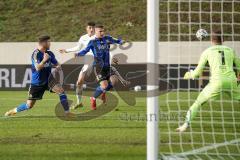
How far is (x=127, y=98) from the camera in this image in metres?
16.6

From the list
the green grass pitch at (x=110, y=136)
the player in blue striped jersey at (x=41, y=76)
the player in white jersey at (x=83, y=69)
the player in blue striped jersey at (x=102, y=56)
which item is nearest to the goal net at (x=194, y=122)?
the green grass pitch at (x=110, y=136)

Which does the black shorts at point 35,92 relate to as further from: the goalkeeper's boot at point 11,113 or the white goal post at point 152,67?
the white goal post at point 152,67

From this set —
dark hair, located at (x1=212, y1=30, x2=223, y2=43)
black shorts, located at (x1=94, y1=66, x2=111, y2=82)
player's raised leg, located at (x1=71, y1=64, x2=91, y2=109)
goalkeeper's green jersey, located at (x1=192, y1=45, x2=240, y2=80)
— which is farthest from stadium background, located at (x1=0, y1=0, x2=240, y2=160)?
black shorts, located at (x1=94, y1=66, x2=111, y2=82)

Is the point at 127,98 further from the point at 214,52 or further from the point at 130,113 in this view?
the point at 214,52

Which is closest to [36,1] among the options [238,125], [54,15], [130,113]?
[54,15]

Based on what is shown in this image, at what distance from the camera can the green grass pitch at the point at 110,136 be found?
7.57 metres

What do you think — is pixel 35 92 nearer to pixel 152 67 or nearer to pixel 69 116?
pixel 69 116

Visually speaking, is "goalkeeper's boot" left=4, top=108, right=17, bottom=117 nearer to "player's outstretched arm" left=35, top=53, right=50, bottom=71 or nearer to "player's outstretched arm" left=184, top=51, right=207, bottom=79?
"player's outstretched arm" left=35, top=53, right=50, bottom=71

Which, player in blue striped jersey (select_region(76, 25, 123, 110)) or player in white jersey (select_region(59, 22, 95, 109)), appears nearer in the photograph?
player in blue striped jersey (select_region(76, 25, 123, 110))

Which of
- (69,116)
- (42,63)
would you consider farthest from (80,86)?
(42,63)

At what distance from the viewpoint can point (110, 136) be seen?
905 centimetres

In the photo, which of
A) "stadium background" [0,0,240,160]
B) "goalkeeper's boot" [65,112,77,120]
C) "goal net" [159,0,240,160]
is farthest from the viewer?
"goalkeeper's boot" [65,112,77,120]

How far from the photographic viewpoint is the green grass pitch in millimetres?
7574

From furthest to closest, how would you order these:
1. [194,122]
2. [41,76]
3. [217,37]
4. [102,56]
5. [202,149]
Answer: [102,56] < [41,76] < [194,122] < [217,37] < [202,149]
